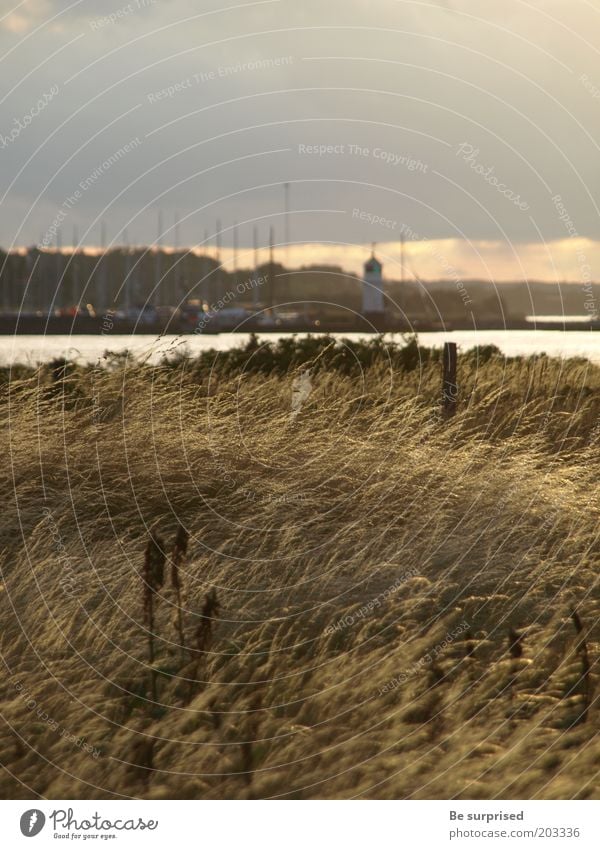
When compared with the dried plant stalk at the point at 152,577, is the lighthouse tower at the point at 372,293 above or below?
→ above

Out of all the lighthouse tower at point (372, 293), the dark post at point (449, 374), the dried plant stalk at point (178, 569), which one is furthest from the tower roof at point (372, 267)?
the dried plant stalk at point (178, 569)

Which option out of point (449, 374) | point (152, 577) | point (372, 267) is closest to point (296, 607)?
point (152, 577)

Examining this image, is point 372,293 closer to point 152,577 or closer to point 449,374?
point 449,374

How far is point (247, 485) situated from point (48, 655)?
3291 millimetres

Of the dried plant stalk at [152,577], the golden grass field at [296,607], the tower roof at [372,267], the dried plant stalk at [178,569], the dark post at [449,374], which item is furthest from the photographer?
the tower roof at [372,267]

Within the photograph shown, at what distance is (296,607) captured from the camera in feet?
23.4

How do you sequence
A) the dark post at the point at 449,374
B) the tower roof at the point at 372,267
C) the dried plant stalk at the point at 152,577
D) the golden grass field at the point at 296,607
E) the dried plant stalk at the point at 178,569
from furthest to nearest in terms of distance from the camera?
the tower roof at the point at 372,267, the dark post at the point at 449,374, the dried plant stalk at the point at 178,569, the dried plant stalk at the point at 152,577, the golden grass field at the point at 296,607

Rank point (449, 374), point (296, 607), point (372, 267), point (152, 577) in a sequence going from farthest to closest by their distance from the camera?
1. point (372, 267)
2. point (449, 374)
3. point (296, 607)
4. point (152, 577)

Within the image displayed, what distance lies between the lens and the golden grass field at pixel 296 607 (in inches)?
206

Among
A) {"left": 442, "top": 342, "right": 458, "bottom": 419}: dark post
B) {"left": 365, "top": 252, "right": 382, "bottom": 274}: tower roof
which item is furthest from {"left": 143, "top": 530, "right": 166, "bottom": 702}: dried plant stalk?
{"left": 365, "top": 252, "right": 382, "bottom": 274}: tower roof

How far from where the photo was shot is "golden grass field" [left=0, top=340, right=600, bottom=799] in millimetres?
5227

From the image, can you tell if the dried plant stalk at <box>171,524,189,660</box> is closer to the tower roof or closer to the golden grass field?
the golden grass field

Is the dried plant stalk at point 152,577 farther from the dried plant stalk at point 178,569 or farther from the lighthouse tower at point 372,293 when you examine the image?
the lighthouse tower at point 372,293
